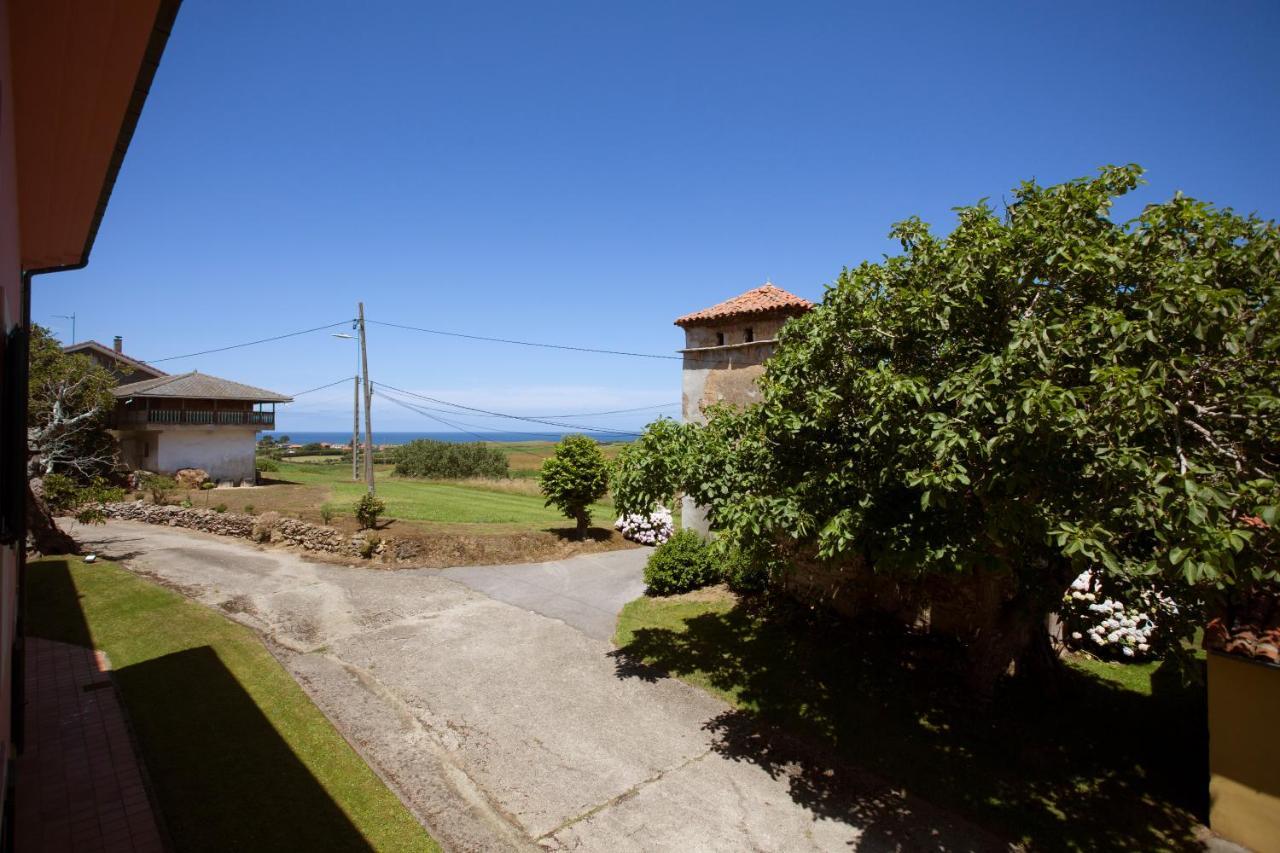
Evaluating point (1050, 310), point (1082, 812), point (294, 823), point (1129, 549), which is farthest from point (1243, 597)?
point (294, 823)

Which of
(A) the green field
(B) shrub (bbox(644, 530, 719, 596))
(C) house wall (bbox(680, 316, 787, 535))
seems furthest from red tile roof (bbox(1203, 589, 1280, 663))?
(A) the green field

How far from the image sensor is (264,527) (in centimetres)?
1977

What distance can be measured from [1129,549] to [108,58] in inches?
398

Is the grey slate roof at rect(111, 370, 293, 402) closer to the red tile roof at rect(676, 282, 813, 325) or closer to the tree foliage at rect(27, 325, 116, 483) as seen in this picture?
the tree foliage at rect(27, 325, 116, 483)

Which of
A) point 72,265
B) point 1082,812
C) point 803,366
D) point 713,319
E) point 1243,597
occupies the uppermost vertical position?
point 713,319

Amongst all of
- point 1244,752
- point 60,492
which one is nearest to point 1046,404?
point 1244,752

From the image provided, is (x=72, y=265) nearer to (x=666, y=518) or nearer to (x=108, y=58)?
(x=108, y=58)

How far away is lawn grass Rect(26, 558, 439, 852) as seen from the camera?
5949mm

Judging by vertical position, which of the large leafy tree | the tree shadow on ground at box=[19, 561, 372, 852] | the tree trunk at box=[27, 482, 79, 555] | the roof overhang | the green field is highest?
the roof overhang

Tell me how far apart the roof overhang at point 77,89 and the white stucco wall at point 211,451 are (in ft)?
103

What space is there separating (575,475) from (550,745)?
1182 centimetres

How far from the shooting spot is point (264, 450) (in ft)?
243

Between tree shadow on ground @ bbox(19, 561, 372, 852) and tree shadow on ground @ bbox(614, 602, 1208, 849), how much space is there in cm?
501

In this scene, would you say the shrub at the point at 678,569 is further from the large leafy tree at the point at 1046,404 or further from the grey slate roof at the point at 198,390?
the grey slate roof at the point at 198,390
